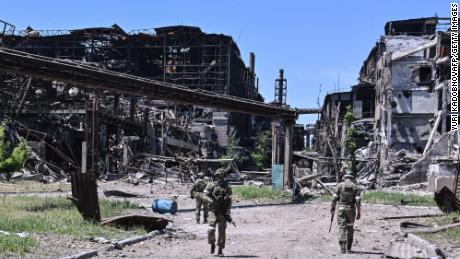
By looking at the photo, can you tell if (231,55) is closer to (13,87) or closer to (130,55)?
(130,55)

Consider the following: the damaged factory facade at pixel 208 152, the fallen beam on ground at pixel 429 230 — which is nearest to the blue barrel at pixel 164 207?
the damaged factory facade at pixel 208 152

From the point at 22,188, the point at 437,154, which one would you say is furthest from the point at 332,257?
the point at 437,154

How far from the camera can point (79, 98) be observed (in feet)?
173

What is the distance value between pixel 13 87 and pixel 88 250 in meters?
41.9

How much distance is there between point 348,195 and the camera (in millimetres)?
13438

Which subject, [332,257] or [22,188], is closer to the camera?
[332,257]

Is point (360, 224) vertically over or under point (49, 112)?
under

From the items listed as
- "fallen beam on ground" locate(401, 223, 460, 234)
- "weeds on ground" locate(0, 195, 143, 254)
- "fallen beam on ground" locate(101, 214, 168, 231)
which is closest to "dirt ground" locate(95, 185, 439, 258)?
"fallen beam on ground" locate(101, 214, 168, 231)

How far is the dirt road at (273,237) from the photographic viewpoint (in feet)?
41.5

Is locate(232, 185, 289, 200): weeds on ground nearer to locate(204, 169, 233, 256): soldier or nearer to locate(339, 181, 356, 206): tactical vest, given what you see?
locate(339, 181, 356, 206): tactical vest

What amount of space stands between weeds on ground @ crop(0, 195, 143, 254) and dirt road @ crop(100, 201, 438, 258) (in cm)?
131

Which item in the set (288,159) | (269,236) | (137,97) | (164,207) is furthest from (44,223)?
(137,97)

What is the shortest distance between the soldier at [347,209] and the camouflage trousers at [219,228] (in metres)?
2.60

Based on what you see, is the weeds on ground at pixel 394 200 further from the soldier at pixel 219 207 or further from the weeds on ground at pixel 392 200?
the soldier at pixel 219 207
